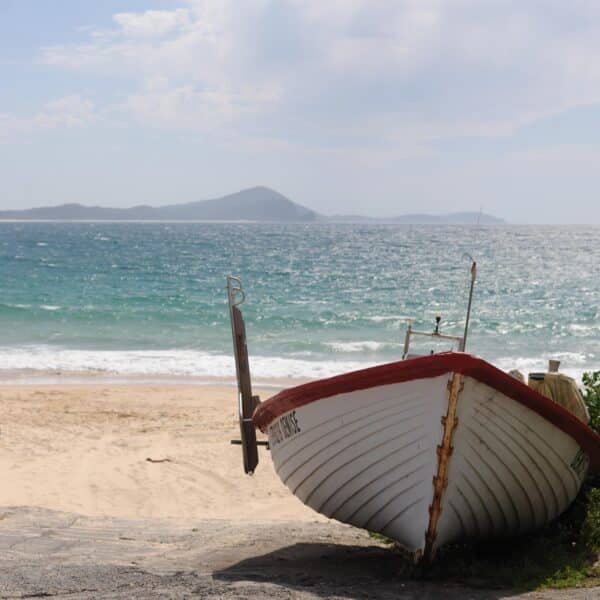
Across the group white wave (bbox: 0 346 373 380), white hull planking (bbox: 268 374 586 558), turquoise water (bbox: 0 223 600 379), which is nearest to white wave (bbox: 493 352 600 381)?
turquoise water (bbox: 0 223 600 379)

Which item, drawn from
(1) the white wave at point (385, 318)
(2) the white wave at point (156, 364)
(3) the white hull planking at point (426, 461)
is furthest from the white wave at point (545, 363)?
(3) the white hull planking at point (426, 461)

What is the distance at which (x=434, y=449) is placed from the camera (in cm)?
588

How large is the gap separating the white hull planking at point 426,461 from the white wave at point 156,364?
42.8 ft

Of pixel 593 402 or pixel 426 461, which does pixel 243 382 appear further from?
pixel 593 402

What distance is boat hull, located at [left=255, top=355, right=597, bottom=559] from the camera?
5.81 metres

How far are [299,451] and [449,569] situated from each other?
1436 mm

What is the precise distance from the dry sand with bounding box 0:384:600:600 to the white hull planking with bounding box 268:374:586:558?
51 centimetres

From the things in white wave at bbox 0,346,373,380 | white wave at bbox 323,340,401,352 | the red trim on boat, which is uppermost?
the red trim on boat

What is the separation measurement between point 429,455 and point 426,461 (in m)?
0.06

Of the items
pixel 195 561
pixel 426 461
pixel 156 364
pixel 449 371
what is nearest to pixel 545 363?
pixel 156 364

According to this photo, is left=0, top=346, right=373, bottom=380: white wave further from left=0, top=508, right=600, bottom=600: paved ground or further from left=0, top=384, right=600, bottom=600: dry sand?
left=0, top=508, right=600, bottom=600: paved ground

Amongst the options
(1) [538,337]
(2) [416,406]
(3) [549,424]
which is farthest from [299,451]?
(1) [538,337]

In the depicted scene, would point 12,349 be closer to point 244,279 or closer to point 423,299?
point 423,299

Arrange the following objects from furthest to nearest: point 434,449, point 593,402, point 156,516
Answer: point 156,516, point 593,402, point 434,449
